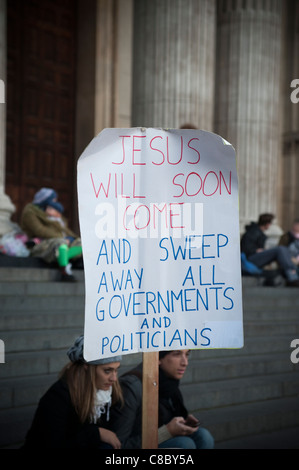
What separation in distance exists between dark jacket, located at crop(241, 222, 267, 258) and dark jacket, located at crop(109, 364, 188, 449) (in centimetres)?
676

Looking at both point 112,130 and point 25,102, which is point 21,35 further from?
point 112,130

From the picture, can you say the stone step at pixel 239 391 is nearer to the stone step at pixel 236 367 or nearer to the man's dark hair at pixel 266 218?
the stone step at pixel 236 367

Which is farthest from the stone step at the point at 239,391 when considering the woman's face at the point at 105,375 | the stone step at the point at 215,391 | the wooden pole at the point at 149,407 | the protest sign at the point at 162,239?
the protest sign at the point at 162,239

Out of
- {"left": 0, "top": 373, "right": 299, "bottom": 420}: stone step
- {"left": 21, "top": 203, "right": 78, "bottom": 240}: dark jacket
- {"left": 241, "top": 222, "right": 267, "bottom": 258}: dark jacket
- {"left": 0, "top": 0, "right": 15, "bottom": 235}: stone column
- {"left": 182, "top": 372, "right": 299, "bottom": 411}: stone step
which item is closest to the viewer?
{"left": 0, "top": 373, "right": 299, "bottom": 420}: stone step

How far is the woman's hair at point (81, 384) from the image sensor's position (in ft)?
12.1

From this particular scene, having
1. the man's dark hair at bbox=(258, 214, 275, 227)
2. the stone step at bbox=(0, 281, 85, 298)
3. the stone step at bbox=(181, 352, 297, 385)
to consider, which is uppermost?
the man's dark hair at bbox=(258, 214, 275, 227)

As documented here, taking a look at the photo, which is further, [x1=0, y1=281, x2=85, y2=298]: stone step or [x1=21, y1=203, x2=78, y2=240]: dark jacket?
[x1=21, y1=203, x2=78, y2=240]: dark jacket

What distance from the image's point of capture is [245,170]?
44.4ft

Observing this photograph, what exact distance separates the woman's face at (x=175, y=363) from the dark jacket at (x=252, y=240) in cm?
684

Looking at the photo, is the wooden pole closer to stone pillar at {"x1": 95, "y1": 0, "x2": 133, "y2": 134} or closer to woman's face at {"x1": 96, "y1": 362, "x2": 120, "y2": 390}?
woman's face at {"x1": 96, "y1": 362, "x2": 120, "y2": 390}

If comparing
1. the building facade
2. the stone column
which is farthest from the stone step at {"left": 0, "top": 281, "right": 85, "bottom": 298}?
the building facade

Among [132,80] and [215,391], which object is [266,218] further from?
[215,391]

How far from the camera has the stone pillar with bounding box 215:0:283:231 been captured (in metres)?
13.6

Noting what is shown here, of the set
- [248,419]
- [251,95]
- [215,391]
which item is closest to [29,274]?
[215,391]
